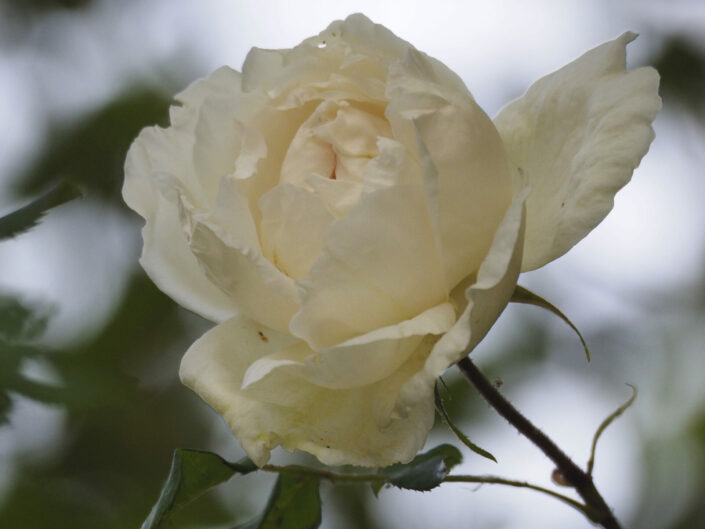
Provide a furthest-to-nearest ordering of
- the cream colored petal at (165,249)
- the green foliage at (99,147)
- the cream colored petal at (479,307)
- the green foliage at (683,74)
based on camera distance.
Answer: the green foliage at (683,74)
the green foliage at (99,147)
the cream colored petal at (165,249)
the cream colored petal at (479,307)

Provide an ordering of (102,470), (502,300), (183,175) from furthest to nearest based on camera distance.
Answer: (102,470), (183,175), (502,300)

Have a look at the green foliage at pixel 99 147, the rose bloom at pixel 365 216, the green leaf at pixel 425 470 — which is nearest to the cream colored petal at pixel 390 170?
the rose bloom at pixel 365 216

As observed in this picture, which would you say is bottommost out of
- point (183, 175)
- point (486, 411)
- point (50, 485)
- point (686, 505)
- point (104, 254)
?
point (686, 505)

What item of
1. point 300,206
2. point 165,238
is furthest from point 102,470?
point 300,206

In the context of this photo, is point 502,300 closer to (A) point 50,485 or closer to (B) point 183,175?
(B) point 183,175

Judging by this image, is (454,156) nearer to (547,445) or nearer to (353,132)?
(353,132)

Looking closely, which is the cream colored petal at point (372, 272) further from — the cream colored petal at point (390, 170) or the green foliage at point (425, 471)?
the green foliage at point (425, 471)

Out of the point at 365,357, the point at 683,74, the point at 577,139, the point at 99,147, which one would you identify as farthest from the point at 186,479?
the point at 683,74

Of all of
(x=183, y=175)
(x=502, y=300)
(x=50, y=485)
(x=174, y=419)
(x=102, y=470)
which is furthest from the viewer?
(x=174, y=419)
